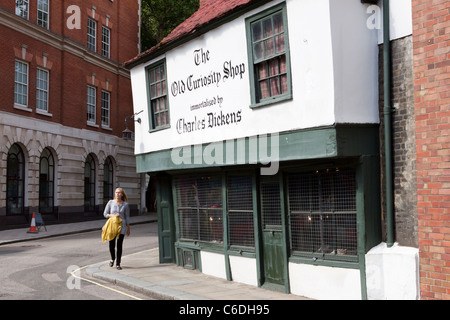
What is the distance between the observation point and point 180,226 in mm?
11641

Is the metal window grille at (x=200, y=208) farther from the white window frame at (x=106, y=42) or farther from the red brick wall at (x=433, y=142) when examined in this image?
the white window frame at (x=106, y=42)

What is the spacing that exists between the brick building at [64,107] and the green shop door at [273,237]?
1542 cm

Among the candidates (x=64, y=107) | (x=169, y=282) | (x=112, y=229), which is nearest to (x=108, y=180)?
(x=64, y=107)

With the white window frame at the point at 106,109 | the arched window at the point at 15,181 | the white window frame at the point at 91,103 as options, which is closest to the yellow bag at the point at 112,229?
Result: the arched window at the point at 15,181

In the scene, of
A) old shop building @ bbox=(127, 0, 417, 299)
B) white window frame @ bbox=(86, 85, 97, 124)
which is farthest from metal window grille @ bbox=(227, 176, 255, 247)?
white window frame @ bbox=(86, 85, 97, 124)

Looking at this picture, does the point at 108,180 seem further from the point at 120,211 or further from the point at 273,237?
the point at 273,237

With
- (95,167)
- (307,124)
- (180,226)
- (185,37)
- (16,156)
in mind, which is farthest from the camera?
(95,167)

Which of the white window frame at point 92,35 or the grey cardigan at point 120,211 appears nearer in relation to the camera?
the grey cardigan at point 120,211

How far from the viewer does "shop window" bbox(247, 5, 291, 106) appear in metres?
8.06

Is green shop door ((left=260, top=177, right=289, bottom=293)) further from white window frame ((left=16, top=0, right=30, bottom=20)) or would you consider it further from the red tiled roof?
white window frame ((left=16, top=0, right=30, bottom=20))

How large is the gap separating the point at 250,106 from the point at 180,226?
13.7ft

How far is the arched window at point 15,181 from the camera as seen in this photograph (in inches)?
854
